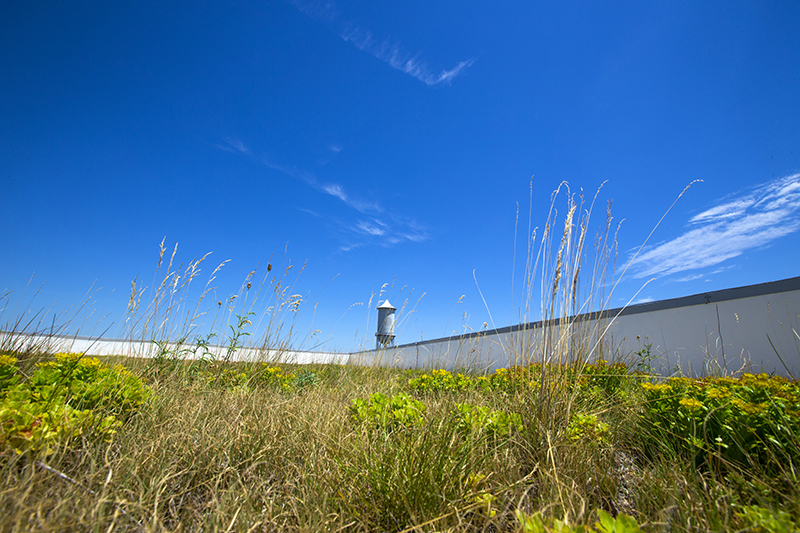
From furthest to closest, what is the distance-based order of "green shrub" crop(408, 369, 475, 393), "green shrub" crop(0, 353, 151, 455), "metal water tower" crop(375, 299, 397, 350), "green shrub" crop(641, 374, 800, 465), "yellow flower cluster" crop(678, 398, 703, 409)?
"metal water tower" crop(375, 299, 397, 350), "green shrub" crop(408, 369, 475, 393), "yellow flower cluster" crop(678, 398, 703, 409), "green shrub" crop(641, 374, 800, 465), "green shrub" crop(0, 353, 151, 455)

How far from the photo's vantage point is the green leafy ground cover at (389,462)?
93 cm

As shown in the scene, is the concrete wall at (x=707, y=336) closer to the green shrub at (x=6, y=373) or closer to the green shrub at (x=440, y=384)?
the green shrub at (x=440, y=384)

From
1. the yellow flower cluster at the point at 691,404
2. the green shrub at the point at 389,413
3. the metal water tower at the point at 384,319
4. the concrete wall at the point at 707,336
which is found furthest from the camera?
the metal water tower at the point at 384,319

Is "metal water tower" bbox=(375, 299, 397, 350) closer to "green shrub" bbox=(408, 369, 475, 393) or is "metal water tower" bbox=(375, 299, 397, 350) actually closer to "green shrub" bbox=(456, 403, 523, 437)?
"green shrub" bbox=(408, 369, 475, 393)

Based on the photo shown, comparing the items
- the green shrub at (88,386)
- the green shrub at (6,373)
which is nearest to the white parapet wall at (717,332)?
the green shrub at (88,386)

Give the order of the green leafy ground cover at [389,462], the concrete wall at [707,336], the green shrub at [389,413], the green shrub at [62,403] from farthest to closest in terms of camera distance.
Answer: the concrete wall at [707,336]
the green shrub at [389,413]
the green shrub at [62,403]
the green leafy ground cover at [389,462]

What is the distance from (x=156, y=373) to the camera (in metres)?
2.44

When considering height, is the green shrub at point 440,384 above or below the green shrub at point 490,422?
above

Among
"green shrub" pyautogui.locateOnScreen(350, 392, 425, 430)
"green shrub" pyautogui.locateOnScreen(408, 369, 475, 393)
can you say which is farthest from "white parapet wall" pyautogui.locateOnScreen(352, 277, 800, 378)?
"green shrub" pyautogui.locateOnScreen(350, 392, 425, 430)

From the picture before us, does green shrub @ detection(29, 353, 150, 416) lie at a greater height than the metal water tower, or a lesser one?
lesser

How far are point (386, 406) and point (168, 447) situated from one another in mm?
920

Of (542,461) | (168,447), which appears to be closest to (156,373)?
(168,447)

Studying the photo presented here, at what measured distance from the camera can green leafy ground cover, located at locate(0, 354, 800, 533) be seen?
93 centimetres

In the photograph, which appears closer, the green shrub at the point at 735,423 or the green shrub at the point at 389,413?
the green shrub at the point at 735,423
